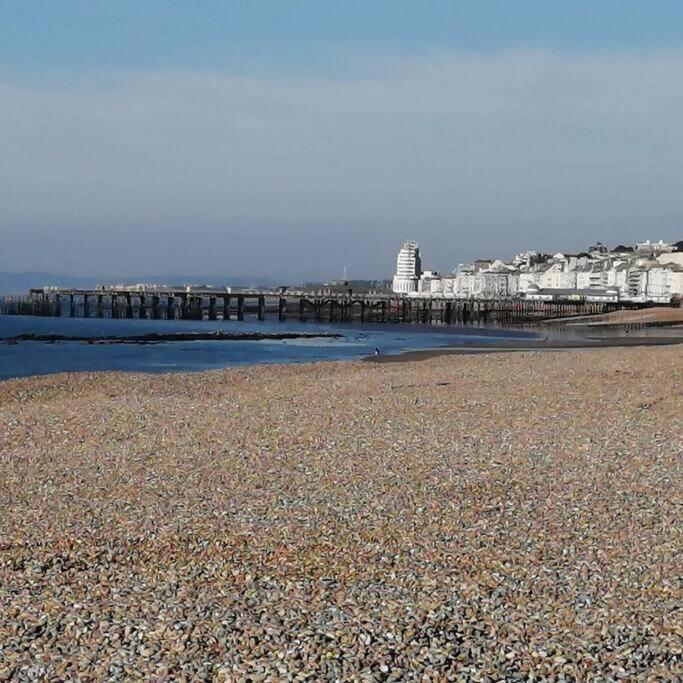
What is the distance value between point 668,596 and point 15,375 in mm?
23703

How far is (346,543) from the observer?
22.8 ft

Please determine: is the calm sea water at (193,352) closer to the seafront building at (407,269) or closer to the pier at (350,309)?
the pier at (350,309)

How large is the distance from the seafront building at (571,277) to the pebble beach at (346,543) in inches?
2926

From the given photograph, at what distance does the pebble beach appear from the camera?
5.03m

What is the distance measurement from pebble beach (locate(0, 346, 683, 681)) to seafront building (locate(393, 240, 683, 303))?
2926 inches

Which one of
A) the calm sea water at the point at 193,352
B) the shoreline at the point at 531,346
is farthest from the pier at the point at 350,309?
the shoreline at the point at 531,346

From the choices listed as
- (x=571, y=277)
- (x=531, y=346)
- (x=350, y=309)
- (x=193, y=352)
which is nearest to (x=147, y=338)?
(x=193, y=352)

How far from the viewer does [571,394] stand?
14305mm

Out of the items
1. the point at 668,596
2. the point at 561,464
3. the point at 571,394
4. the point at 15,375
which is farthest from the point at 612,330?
the point at 668,596

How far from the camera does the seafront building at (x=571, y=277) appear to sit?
10069cm

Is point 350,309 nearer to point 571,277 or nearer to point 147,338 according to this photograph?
point 147,338

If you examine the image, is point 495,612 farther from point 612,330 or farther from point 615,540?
point 612,330

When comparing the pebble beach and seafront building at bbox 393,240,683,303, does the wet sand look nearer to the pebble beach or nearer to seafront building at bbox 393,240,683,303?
Result: the pebble beach

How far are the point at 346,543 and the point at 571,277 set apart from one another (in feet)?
392
